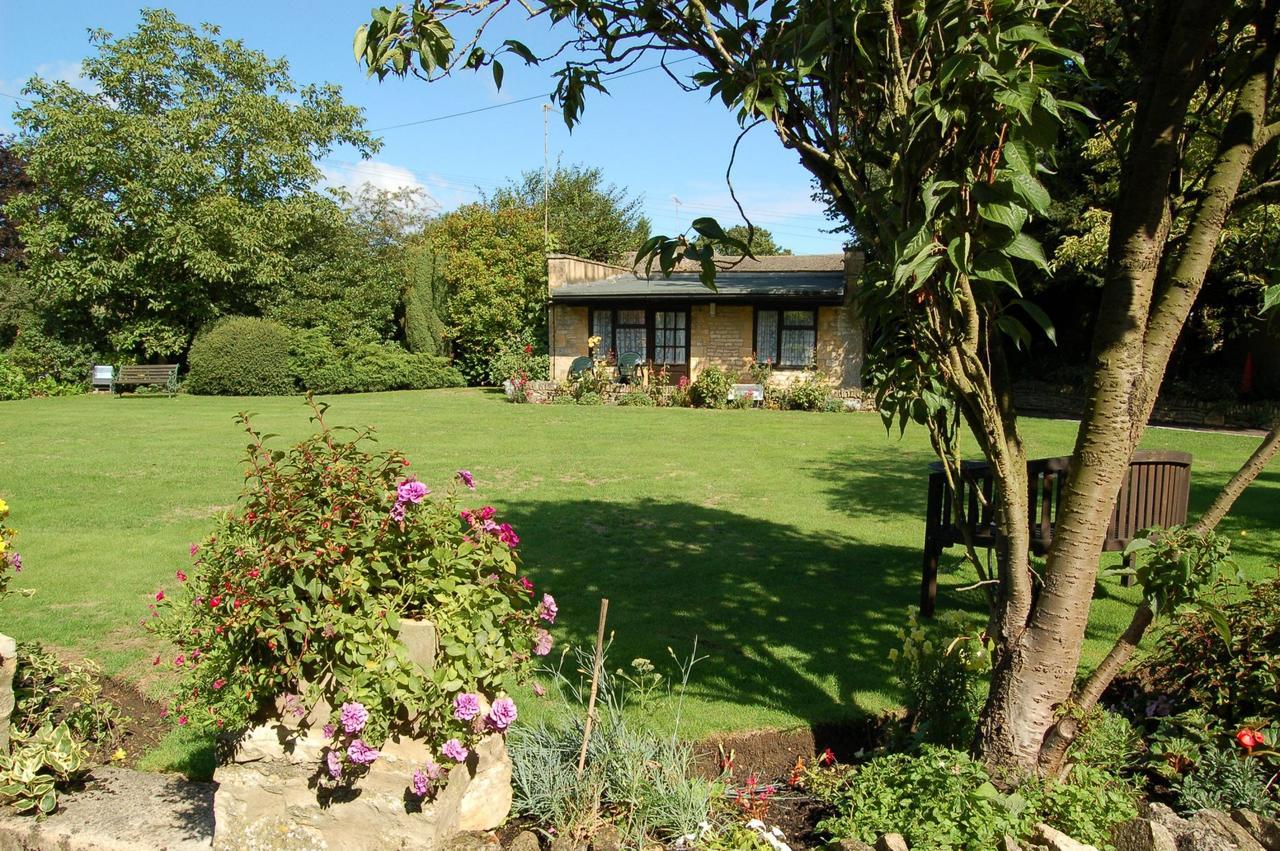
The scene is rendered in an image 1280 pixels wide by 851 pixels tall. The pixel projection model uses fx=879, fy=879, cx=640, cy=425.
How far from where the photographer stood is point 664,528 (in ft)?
27.3

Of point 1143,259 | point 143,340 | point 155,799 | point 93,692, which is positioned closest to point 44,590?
point 93,692

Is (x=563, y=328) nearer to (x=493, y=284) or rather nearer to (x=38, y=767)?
(x=493, y=284)

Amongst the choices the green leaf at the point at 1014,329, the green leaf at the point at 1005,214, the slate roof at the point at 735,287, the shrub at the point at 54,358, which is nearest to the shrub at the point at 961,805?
the green leaf at the point at 1014,329

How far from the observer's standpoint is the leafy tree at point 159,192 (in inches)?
1003

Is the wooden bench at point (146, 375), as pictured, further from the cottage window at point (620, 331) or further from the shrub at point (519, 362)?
the cottage window at point (620, 331)

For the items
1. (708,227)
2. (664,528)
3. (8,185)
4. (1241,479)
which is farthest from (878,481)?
(8,185)

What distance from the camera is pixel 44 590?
20.1 feet

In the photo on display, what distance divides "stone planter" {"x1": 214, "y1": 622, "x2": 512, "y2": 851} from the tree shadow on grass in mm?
1945

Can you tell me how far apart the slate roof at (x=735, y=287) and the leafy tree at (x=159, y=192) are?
9795 mm

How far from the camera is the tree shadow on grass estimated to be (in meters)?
4.57

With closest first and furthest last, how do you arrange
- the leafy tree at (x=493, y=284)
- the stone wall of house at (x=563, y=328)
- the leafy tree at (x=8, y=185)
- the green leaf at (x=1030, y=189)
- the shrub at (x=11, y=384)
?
the green leaf at (x=1030, y=189), the shrub at (x=11, y=384), the stone wall of house at (x=563, y=328), the leafy tree at (x=493, y=284), the leafy tree at (x=8, y=185)

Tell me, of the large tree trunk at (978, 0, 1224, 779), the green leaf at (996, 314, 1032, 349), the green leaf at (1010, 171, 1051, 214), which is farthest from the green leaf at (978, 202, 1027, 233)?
the large tree trunk at (978, 0, 1224, 779)

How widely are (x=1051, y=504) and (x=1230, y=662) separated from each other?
6.99ft

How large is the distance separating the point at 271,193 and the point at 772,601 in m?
27.6
